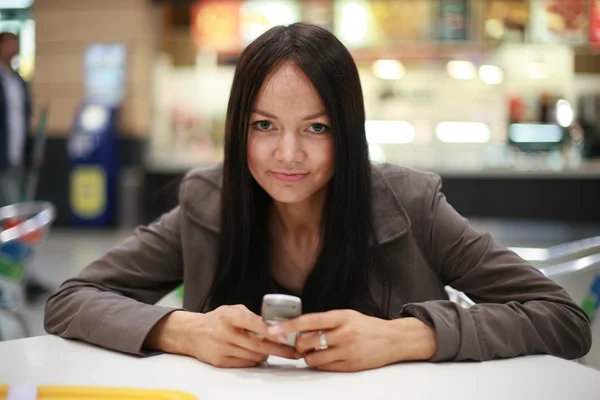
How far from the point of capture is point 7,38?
4656mm

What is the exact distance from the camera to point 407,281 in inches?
60.1

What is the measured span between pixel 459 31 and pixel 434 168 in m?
1.90

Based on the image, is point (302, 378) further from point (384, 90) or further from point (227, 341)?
point (384, 90)

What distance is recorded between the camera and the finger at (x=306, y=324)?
3.51 ft


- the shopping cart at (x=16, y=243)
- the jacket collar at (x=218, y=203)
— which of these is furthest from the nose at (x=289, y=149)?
the shopping cart at (x=16, y=243)

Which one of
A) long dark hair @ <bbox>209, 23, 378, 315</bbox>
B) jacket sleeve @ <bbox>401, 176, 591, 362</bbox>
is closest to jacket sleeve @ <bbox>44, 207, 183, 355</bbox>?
long dark hair @ <bbox>209, 23, 378, 315</bbox>

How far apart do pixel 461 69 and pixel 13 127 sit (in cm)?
592

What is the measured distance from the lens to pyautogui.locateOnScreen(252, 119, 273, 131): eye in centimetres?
137

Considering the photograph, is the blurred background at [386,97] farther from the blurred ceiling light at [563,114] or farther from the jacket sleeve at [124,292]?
the jacket sleeve at [124,292]

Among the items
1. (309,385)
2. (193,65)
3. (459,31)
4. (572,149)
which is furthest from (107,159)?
(309,385)

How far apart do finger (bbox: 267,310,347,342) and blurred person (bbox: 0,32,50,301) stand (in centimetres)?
379

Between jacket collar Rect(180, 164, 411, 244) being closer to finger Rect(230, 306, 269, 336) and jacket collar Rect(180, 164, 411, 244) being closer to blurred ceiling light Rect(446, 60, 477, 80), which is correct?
finger Rect(230, 306, 269, 336)

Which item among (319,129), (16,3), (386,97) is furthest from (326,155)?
(16,3)

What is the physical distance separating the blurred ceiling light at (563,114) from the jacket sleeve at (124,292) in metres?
7.63
